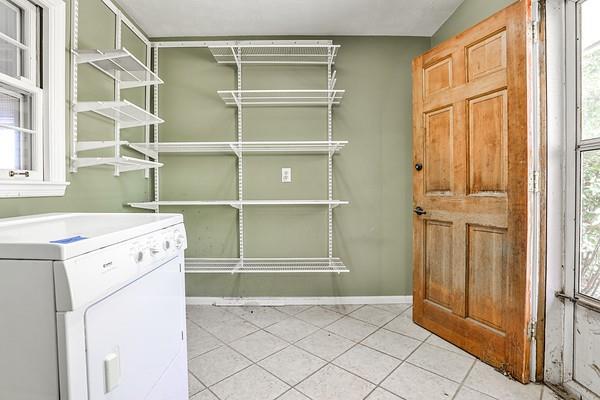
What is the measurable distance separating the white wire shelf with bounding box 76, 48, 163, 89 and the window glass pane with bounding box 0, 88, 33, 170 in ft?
1.30

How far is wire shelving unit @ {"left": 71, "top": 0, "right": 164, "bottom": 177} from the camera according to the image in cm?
147

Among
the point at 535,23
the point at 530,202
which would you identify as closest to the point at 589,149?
the point at 530,202

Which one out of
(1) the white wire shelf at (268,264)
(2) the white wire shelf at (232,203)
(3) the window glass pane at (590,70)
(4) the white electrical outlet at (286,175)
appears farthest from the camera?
(4) the white electrical outlet at (286,175)

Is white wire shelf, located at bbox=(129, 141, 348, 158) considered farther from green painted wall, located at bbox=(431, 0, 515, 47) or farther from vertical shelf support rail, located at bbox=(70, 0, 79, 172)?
green painted wall, located at bbox=(431, 0, 515, 47)

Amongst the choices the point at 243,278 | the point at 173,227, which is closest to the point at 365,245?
the point at 243,278

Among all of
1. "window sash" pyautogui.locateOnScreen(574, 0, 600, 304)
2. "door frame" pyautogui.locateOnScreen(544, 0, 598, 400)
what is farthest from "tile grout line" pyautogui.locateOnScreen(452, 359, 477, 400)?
"window sash" pyautogui.locateOnScreen(574, 0, 600, 304)

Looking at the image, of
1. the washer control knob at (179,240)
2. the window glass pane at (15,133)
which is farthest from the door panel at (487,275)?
the window glass pane at (15,133)

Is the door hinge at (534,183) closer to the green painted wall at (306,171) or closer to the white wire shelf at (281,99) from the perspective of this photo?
the green painted wall at (306,171)

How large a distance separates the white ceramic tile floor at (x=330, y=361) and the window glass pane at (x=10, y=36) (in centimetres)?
175

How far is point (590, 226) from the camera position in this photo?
1.27m

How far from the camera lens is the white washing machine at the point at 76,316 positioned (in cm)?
59

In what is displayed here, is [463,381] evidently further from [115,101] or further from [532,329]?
[115,101]

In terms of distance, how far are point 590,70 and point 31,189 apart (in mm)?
2726

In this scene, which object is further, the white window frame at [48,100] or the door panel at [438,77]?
the door panel at [438,77]
